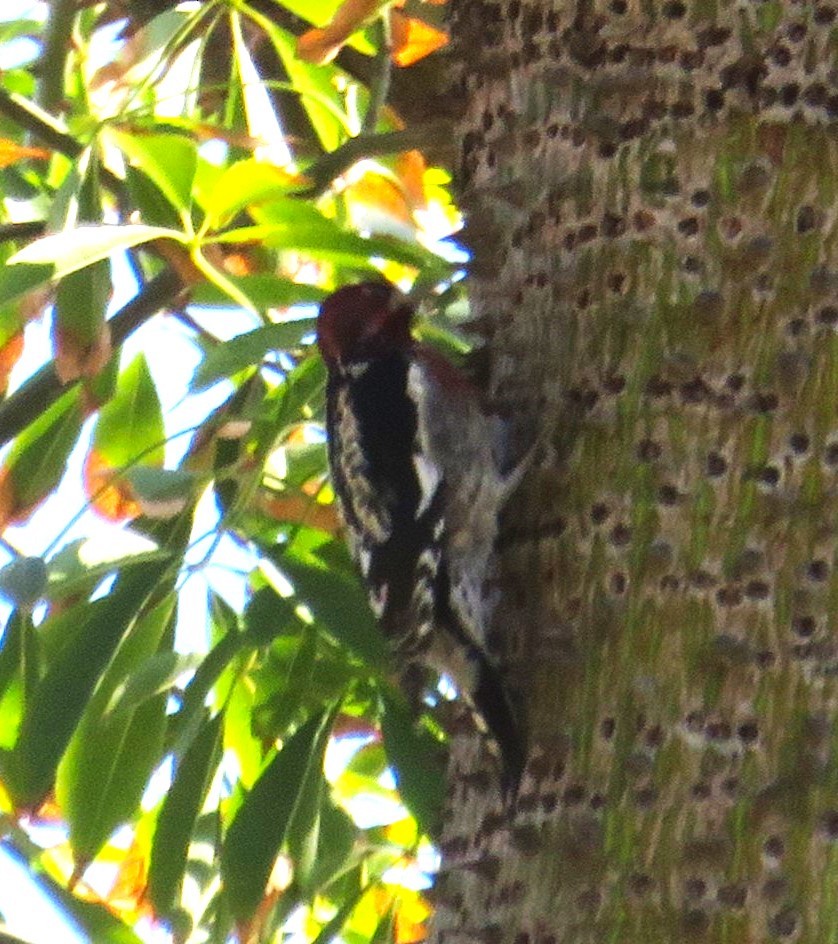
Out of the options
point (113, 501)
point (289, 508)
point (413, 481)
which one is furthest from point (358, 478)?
point (113, 501)

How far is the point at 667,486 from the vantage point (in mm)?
1554

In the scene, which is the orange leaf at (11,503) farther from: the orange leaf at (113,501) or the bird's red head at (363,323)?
the bird's red head at (363,323)

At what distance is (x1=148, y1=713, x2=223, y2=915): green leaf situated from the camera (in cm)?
181

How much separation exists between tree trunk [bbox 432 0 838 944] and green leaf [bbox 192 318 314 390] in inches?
9.5

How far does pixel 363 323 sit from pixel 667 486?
881mm

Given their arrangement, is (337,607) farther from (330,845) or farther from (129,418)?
(129,418)

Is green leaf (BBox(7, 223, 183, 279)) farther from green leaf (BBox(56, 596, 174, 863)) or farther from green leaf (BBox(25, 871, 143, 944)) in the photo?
green leaf (BBox(25, 871, 143, 944))

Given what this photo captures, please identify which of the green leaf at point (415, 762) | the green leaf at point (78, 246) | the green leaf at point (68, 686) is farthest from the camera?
the green leaf at point (415, 762)

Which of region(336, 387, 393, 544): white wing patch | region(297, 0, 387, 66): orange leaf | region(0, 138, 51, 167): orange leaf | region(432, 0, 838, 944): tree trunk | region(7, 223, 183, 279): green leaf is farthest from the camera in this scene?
region(336, 387, 393, 544): white wing patch

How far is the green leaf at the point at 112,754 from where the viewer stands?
6.02ft

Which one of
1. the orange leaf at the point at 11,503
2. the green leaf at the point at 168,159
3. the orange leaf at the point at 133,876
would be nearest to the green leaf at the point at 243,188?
the green leaf at the point at 168,159

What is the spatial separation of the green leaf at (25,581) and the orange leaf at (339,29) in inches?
25.7

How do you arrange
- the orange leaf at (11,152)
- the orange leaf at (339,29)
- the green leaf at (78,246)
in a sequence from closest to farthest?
1. the green leaf at (78,246)
2. the orange leaf at (339,29)
3. the orange leaf at (11,152)

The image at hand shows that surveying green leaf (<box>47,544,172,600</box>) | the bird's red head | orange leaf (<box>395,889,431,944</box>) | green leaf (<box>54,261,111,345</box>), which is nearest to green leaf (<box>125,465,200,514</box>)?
green leaf (<box>47,544,172,600</box>)
